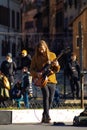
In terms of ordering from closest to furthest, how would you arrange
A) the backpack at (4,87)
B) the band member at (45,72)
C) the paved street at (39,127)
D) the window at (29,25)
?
1. the paved street at (39,127)
2. the band member at (45,72)
3. the backpack at (4,87)
4. the window at (29,25)

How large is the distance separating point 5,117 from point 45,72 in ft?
4.26

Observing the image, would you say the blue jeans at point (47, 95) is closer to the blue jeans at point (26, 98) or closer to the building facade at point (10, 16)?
the blue jeans at point (26, 98)

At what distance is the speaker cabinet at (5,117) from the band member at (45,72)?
697 millimetres

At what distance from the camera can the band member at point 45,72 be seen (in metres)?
13.4

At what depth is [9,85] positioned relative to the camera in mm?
17078

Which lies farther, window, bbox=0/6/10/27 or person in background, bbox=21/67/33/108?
window, bbox=0/6/10/27

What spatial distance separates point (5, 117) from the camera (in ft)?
45.0

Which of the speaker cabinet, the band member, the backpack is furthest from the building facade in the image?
the band member

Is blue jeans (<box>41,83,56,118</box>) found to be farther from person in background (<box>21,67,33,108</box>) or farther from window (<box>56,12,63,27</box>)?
window (<box>56,12,63,27</box>)

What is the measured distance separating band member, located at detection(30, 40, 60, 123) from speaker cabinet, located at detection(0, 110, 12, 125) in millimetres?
697

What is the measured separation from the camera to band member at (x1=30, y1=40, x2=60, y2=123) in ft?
44.0

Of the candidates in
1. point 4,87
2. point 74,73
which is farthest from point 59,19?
A: point 4,87

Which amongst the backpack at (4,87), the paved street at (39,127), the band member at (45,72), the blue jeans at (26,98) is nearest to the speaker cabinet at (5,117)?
the paved street at (39,127)

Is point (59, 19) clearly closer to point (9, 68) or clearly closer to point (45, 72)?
point (9, 68)
